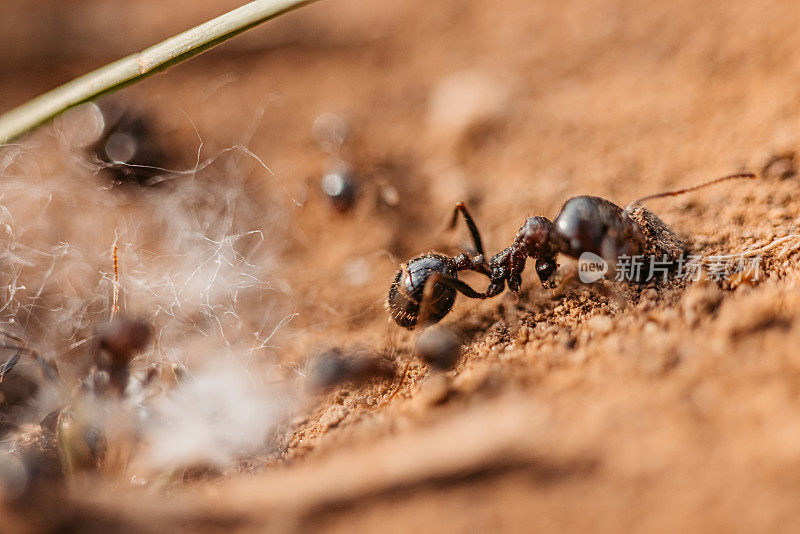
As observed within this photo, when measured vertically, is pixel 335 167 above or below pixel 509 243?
above

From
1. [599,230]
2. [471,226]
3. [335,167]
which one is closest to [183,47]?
[335,167]

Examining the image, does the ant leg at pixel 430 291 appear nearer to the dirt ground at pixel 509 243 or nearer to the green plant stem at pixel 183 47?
the dirt ground at pixel 509 243

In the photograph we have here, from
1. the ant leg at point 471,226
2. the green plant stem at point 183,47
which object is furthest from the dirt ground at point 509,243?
the green plant stem at point 183,47

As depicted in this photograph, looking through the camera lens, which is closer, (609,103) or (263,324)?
(263,324)

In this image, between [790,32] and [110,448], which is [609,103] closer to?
[790,32]

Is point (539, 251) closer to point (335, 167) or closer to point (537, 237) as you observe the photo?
point (537, 237)

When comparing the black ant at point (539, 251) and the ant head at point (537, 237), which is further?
the ant head at point (537, 237)

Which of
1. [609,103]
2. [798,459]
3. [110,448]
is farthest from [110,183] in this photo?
[798,459]
